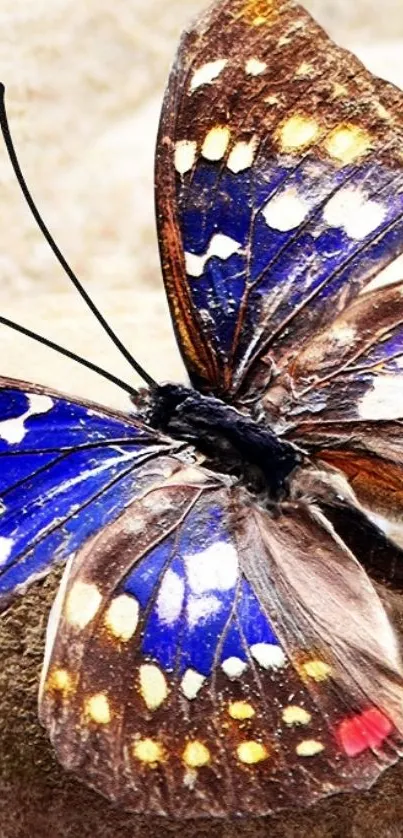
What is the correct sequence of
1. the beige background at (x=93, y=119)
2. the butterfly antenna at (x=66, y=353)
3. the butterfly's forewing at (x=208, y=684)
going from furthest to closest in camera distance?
the beige background at (x=93, y=119) → the butterfly antenna at (x=66, y=353) → the butterfly's forewing at (x=208, y=684)

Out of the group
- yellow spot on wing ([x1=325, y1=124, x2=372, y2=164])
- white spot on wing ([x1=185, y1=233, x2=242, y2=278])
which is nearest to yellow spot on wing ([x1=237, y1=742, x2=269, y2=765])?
white spot on wing ([x1=185, y1=233, x2=242, y2=278])

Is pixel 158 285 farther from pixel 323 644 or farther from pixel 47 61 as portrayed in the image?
pixel 323 644

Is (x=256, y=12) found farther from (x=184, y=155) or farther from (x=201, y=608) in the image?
(x=201, y=608)

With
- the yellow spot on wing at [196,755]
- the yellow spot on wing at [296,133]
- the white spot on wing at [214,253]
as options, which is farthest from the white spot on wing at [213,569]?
the yellow spot on wing at [296,133]

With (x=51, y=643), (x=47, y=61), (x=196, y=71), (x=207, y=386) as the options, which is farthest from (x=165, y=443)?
(x=47, y=61)

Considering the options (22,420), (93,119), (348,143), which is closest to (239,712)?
(22,420)

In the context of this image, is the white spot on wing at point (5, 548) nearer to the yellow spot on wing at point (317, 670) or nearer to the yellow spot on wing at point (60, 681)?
the yellow spot on wing at point (60, 681)

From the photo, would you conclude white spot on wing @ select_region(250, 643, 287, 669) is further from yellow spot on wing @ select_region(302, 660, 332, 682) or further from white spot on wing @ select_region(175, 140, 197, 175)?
white spot on wing @ select_region(175, 140, 197, 175)
